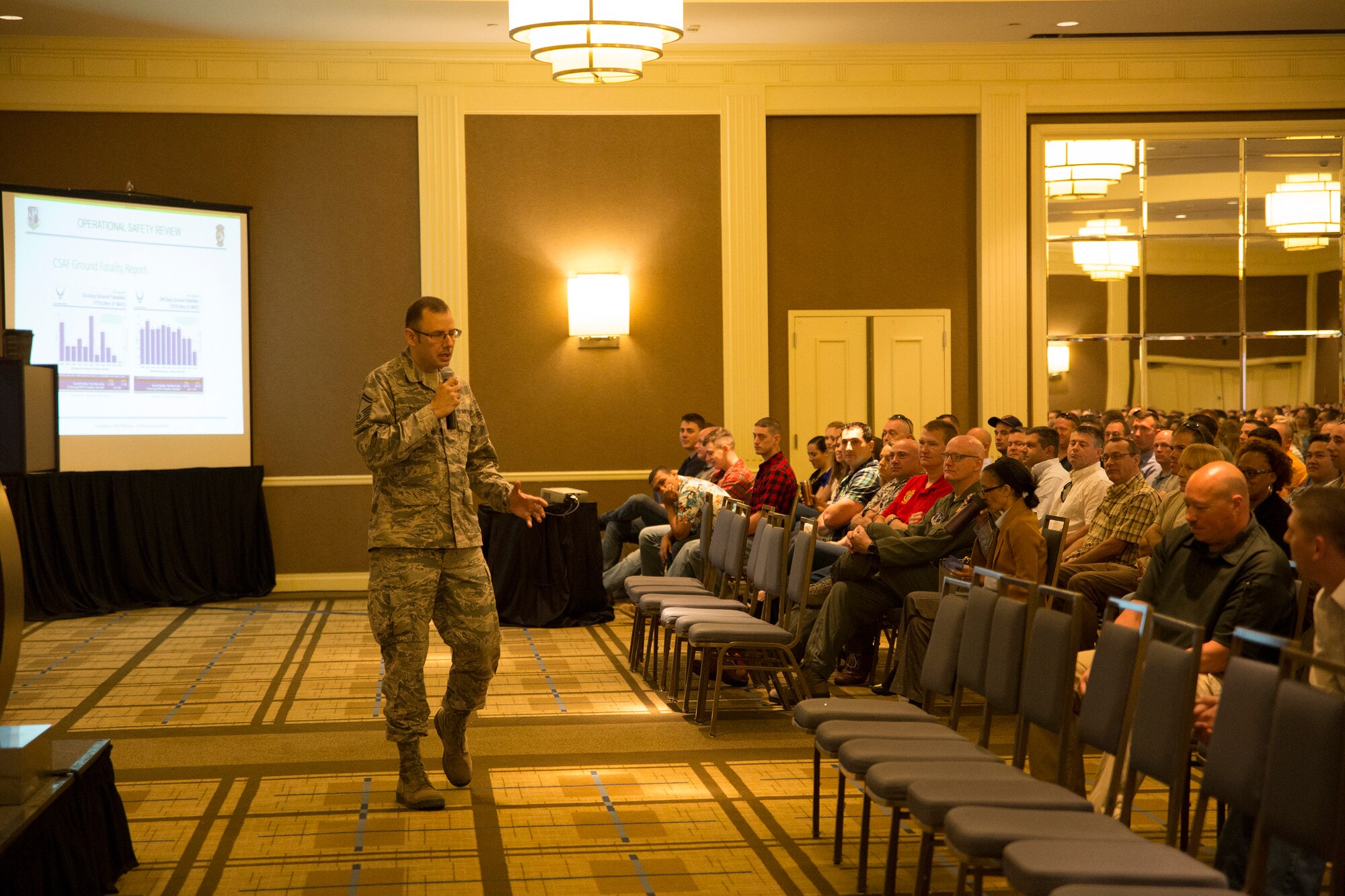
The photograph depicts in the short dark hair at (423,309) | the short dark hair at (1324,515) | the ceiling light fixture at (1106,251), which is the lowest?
the short dark hair at (1324,515)

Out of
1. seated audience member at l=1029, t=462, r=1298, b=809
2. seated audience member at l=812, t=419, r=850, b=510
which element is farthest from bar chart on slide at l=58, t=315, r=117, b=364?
seated audience member at l=1029, t=462, r=1298, b=809

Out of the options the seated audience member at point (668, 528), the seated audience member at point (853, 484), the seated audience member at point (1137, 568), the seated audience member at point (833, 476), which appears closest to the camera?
the seated audience member at point (1137, 568)

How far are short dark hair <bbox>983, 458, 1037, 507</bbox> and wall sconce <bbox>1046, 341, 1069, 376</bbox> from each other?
5.92 metres

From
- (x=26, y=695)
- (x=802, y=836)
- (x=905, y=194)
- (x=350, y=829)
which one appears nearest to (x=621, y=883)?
(x=802, y=836)

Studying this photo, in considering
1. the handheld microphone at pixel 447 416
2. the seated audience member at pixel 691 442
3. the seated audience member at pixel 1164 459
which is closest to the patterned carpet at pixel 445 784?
the handheld microphone at pixel 447 416

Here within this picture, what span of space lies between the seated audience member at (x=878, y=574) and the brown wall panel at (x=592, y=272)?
187 inches

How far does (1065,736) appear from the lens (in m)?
3.12

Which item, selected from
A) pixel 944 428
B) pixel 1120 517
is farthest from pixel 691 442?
pixel 1120 517

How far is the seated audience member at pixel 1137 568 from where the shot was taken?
5.65 meters

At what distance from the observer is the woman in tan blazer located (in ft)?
16.6

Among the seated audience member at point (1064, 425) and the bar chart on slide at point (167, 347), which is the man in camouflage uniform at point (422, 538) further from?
the seated audience member at point (1064, 425)

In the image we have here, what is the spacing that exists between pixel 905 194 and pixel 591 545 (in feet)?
13.8

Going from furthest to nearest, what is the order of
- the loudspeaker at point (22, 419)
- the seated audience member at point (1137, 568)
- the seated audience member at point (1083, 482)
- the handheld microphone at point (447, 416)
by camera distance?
the seated audience member at point (1083, 482) < the seated audience member at point (1137, 568) < the handheld microphone at point (447, 416) < the loudspeaker at point (22, 419)

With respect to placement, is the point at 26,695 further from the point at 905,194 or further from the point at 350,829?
the point at 905,194
